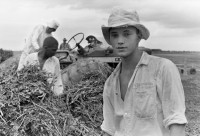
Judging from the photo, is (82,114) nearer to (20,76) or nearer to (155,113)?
(20,76)

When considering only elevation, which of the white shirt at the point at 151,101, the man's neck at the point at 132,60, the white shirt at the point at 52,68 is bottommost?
the white shirt at the point at 52,68

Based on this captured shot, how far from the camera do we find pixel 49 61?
568 centimetres

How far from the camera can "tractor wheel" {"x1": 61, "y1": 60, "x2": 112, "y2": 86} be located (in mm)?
6775

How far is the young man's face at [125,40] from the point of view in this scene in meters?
1.90

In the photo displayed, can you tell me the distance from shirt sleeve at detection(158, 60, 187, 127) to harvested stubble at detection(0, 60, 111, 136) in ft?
7.76

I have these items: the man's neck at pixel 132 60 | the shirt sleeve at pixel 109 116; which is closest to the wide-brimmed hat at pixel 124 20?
the man's neck at pixel 132 60

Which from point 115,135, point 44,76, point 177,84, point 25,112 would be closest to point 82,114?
point 44,76

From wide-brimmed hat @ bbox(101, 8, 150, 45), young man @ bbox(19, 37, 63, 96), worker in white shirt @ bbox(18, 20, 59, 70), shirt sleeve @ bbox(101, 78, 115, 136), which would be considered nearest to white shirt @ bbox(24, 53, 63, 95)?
young man @ bbox(19, 37, 63, 96)

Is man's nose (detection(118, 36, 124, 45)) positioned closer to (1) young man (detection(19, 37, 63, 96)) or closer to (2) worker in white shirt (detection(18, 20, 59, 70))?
(1) young man (detection(19, 37, 63, 96))

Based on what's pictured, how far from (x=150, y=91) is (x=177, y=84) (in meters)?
0.15

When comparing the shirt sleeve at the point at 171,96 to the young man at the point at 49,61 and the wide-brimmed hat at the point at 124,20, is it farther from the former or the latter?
the young man at the point at 49,61

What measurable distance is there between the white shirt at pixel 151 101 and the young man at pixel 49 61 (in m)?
3.61

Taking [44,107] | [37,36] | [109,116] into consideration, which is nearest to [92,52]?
[37,36]

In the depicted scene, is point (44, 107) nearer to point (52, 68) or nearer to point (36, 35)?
point (52, 68)
